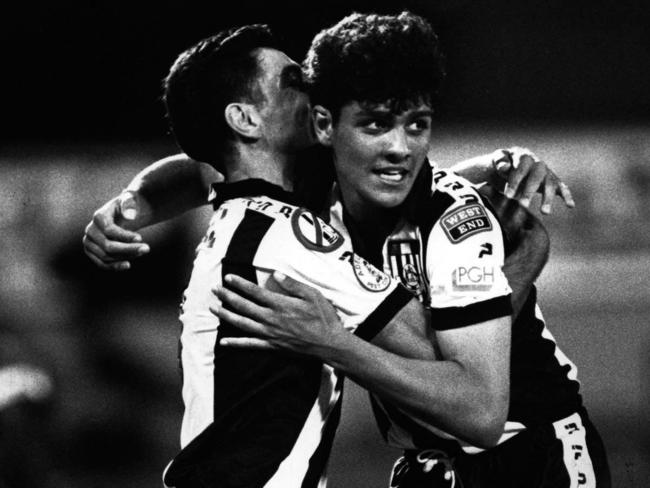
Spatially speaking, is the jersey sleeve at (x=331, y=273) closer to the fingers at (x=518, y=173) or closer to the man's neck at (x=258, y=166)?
the man's neck at (x=258, y=166)

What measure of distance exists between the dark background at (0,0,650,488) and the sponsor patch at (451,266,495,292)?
3711 millimetres

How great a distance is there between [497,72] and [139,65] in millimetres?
2519

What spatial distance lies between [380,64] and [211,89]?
0.46 metres

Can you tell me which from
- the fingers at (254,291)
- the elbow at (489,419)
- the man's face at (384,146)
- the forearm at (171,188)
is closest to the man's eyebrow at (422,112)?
the man's face at (384,146)

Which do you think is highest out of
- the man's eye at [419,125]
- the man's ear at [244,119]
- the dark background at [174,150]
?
the man's ear at [244,119]

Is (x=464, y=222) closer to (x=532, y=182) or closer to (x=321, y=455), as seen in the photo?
(x=532, y=182)

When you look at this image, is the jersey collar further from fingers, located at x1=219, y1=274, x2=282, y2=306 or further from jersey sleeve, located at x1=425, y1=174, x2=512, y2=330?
jersey sleeve, located at x1=425, y1=174, x2=512, y2=330

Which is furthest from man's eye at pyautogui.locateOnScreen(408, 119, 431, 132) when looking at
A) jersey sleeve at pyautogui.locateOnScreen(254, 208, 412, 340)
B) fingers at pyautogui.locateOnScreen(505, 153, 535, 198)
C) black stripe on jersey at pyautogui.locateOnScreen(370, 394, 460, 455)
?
black stripe on jersey at pyautogui.locateOnScreen(370, 394, 460, 455)

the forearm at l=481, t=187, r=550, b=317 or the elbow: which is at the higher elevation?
the forearm at l=481, t=187, r=550, b=317

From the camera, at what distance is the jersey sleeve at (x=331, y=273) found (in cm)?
214

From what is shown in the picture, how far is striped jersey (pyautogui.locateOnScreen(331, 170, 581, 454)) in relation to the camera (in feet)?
7.18

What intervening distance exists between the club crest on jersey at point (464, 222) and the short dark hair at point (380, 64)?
0.31 meters

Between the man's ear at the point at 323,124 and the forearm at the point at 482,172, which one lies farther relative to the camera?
the forearm at the point at 482,172

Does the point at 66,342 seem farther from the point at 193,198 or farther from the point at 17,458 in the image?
the point at 193,198
